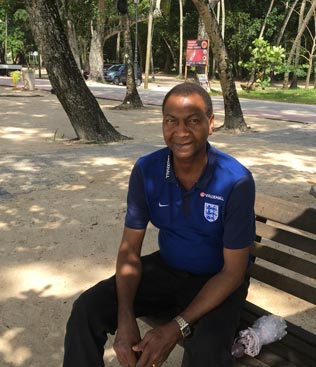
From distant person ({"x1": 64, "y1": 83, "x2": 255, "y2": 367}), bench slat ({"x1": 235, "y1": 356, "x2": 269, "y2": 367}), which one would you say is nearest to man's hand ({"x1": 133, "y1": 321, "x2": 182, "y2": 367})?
distant person ({"x1": 64, "y1": 83, "x2": 255, "y2": 367})

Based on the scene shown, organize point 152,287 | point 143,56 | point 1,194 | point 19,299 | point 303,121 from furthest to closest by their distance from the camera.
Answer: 1. point 143,56
2. point 303,121
3. point 1,194
4. point 19,299
5. point 152,287

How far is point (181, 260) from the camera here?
7.56 feet

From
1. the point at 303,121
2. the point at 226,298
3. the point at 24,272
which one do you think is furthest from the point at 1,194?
the point at 303,121

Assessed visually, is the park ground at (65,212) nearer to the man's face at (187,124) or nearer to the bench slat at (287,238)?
the bench slat at (287,238)

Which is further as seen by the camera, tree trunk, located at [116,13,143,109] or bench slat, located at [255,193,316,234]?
tree trunk, located at [116,13,143,109]

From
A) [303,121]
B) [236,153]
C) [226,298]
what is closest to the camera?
[226,298]

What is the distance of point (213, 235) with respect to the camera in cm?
218

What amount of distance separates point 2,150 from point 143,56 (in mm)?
44816

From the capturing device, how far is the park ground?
3.10m

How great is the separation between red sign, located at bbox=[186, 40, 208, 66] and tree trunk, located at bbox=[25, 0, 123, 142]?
14137 millimetres

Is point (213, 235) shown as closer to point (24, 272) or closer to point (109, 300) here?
point (109, 300)

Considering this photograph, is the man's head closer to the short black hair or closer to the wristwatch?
the short black hair

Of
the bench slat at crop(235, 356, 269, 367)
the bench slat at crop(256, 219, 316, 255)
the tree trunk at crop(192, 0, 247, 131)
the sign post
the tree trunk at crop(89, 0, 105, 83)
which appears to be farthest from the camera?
the tree trunk at crop(89, 0, 105, 83)

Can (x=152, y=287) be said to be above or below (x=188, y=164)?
below
